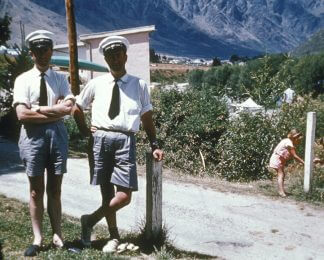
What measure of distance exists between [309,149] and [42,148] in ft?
19.8

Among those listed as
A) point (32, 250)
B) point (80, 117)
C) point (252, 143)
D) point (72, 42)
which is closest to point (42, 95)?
point (80, 117)

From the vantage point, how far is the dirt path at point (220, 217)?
6.34 m

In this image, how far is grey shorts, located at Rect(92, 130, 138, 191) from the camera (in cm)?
453

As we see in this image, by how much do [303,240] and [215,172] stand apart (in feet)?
17.0

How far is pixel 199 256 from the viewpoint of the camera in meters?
5.64

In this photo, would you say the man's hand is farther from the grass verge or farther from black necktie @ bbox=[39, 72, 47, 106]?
black necktie @ bbox=[39, 72, 47, 106]

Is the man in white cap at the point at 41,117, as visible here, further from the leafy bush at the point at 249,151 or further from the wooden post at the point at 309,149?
the leafy bush at the point at 249,151

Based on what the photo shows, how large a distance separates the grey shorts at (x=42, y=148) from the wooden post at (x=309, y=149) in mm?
5766

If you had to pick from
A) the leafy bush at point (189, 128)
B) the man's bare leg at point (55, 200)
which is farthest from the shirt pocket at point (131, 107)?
the leafy bush at point (189, 128)

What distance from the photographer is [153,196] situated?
5160mm

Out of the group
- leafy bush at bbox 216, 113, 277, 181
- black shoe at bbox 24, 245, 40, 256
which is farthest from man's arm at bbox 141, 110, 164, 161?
leafy bush at bbox 216, 113, 277, 181

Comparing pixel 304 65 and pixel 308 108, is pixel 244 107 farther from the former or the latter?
pixel 304 65

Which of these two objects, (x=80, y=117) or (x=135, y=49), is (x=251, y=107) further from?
(x=135, y=49)

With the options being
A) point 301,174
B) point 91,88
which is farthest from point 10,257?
point 301,174
